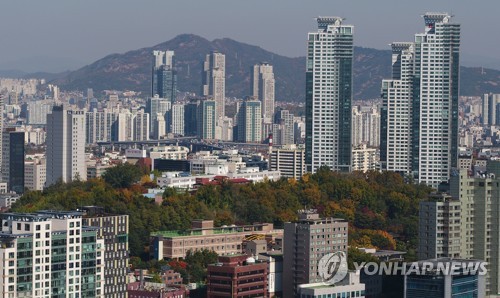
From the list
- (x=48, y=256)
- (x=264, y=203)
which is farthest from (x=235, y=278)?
(x=264, y=203)

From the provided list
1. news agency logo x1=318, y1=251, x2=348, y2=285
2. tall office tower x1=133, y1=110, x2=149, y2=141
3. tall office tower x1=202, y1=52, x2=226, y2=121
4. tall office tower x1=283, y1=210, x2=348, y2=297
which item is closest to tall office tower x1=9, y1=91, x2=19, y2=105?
tall office tower x1=202, y1=52, x2=226, y2=121

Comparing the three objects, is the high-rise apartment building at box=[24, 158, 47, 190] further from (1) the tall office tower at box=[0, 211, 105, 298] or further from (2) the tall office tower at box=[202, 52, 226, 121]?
(2) the tall office tower at box=[202, 52, 226, 121]

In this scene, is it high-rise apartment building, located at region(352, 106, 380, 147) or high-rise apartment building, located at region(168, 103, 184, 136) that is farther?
high-rise apartment building, located at region(168, 103, 184, 136)

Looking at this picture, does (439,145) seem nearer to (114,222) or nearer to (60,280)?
(114,222)

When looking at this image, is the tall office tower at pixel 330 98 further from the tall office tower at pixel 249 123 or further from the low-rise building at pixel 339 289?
the tall office tower at pixel 249 123

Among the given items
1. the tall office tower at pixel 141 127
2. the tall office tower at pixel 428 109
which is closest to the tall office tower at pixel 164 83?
the tall office tower at pixel 141 127

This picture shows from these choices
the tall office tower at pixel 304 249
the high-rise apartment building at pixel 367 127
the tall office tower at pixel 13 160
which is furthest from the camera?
the high-rise apartment building at pixel 367 127

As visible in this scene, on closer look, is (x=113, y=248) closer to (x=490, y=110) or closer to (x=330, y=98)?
(x=330, y=98)
